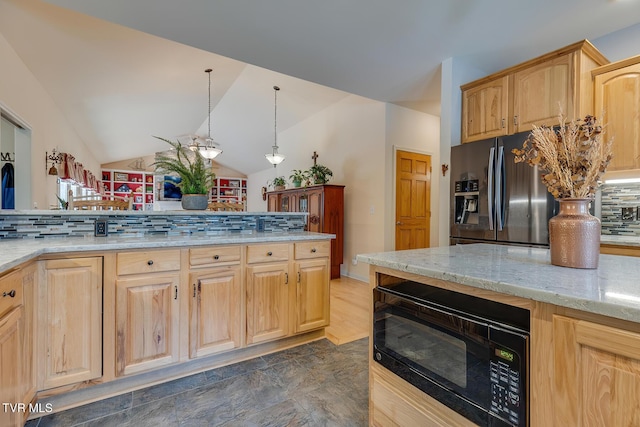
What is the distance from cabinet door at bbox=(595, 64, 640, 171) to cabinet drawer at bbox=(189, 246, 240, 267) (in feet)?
9.11

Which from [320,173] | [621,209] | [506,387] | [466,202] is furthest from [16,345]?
[320,173]

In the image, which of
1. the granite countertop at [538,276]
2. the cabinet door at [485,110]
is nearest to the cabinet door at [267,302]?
the granite countertop at [538,276]

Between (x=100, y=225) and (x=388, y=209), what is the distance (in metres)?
3.42

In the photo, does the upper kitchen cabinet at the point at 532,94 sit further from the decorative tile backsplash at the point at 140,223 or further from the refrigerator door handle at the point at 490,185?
the decorative tile backsplash at the point at 140,223

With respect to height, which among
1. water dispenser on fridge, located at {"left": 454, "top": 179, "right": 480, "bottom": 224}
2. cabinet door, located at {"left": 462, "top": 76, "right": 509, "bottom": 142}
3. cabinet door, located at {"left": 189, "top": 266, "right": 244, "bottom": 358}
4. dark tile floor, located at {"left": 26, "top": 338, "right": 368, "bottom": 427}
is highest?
cabinet door, located at {"left": 462, "top": 76, "right": 509, "bottom": 142}

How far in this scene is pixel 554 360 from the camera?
781mm

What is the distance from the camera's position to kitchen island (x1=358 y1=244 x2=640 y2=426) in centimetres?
68

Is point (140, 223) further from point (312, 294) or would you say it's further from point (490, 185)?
point (490, 185)

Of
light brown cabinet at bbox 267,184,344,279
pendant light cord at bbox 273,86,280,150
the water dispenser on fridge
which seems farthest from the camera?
pendant light cord at bbox 273,86,280,150

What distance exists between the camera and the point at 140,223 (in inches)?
90.4

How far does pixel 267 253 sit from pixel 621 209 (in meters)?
2.82

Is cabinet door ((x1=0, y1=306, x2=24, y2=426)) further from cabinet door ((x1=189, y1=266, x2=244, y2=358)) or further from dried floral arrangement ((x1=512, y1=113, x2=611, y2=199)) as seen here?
dried floral arrangement ((x1=512, y1=113, x2=611, y2=199))

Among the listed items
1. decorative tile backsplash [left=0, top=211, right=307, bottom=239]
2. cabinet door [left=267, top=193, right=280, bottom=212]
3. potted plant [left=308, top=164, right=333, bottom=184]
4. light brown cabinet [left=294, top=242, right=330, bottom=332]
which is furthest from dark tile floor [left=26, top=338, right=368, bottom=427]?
cabinet door [left=267, top=193, right=280, bottom=212]

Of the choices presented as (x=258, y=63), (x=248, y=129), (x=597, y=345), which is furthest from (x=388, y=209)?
(x=248, y=129)
